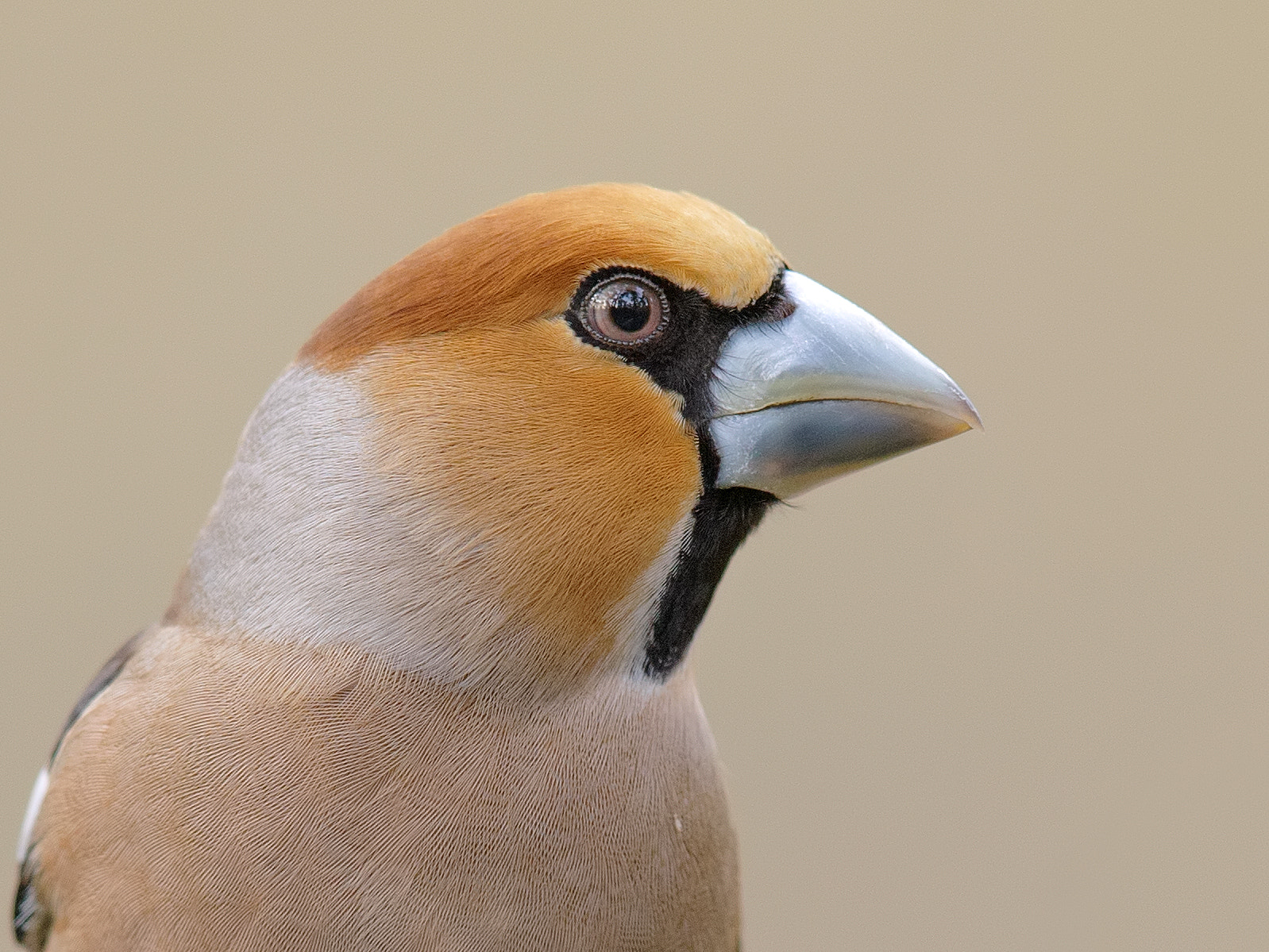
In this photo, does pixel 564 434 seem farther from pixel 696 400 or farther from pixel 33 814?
pixel 33 814

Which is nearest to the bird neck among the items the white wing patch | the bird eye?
the bird eye

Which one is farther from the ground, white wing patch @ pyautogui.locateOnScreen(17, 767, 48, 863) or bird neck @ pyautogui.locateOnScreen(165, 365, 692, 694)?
bird neck @ pyautogui.locateOnScreen(165, 365, 692, 694)

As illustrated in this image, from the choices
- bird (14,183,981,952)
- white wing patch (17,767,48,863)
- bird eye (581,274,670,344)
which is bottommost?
white wing patch (17,767,48,863)

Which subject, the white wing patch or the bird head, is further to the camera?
the white wing patch

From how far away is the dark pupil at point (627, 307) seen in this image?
1293mm

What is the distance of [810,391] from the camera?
1321mm

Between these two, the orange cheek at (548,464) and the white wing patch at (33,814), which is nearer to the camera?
the orange cheek at (548,464)

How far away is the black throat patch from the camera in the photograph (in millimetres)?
1299

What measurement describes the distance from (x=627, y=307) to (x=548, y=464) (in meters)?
0.20

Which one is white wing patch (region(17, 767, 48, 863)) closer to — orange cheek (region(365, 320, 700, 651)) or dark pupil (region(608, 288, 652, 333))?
orange cheek (region(365, 320, 700, 651))

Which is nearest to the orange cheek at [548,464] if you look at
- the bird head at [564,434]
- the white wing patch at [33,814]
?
the bird head at [564,434]

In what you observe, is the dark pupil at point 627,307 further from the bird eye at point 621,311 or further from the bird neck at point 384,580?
the bird neck at point 384,580

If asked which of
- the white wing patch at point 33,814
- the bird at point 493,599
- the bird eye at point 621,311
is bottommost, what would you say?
the white wing patch at point 33,814

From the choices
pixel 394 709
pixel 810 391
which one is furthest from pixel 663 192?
pixel 394 709
